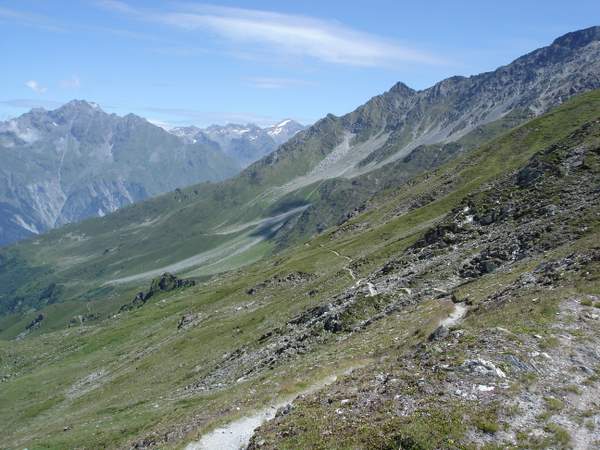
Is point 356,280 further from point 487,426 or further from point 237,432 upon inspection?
point 487,426

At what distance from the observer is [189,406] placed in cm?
5122

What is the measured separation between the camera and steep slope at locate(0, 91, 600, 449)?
2491 cm

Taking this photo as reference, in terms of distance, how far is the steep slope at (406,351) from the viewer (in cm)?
2491

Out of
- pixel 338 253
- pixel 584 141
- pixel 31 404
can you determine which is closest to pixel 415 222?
pixel 338 253

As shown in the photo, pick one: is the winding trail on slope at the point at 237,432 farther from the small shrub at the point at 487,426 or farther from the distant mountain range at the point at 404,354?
the small shrub at the point at 487,426

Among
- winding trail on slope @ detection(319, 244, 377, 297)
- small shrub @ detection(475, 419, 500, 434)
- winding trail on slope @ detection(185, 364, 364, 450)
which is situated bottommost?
winding trail on slope @ detection(319, 244, 377, 297)

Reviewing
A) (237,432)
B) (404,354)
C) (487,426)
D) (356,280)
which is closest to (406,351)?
(404,354)

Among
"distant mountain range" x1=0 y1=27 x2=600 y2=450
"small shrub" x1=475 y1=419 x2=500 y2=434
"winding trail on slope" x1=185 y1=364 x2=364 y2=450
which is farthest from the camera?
"winding trail on slope" x1=185 y1=364 x2=364 y2=450

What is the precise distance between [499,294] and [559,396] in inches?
661

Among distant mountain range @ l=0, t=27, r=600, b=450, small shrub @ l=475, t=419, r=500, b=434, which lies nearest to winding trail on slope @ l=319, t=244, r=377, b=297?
distant mountain range @ l=0, t=27, r=600, b=450

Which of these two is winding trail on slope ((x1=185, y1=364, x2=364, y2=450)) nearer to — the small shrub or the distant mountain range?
the distant mountain range

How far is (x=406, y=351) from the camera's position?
34000 millimetres

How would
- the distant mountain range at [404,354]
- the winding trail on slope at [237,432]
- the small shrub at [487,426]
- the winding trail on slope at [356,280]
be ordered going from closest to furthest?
the small shrub at [487,426], the distant mountain range at [404,354], the winding trail on slope at [237,432], the winding trail on slope at [356,280]

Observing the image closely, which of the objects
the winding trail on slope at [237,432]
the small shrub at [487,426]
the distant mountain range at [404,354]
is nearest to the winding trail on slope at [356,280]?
the distant mountain range at [404,354]
